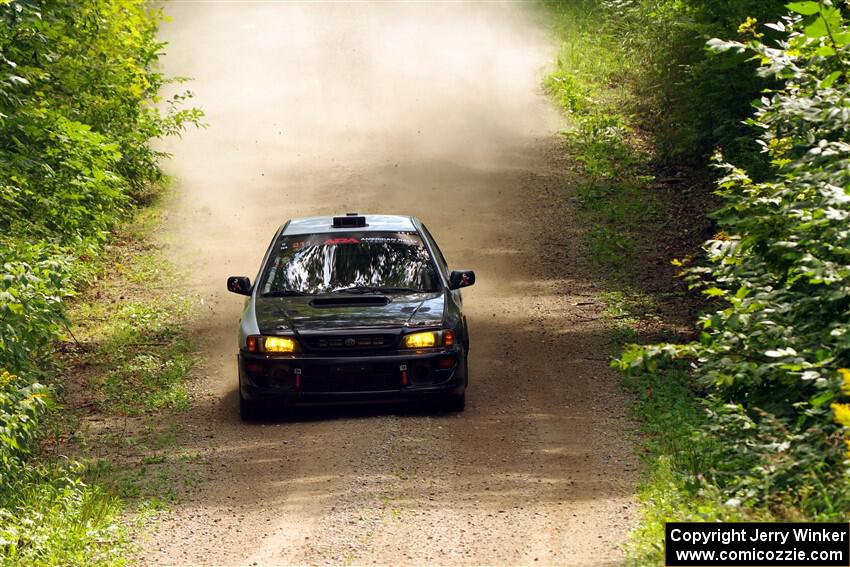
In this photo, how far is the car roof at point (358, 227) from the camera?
12234 mm

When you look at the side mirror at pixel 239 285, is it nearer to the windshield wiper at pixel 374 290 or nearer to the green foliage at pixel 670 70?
the windshield wiper at pixel 374 290

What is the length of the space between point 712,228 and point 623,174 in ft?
14.3

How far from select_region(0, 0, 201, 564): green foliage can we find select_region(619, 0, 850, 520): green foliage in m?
4.15

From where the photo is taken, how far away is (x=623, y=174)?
23.8 metres

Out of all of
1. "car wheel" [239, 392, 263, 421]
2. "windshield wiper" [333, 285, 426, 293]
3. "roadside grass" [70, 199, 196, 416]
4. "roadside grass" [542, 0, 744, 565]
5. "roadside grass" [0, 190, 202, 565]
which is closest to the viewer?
"roadside grass" [542, 0, 744, 565]

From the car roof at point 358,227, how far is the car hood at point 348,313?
1.23 meters

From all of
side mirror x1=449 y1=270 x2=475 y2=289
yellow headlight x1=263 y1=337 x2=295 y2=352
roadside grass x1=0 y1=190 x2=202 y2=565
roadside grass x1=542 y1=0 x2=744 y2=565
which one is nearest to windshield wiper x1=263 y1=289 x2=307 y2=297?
yellow headlight x1=263 y1=337 x2=295 y2=352

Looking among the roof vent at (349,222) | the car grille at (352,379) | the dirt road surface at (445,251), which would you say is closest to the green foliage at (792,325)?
the dirt road surface at (445,251)

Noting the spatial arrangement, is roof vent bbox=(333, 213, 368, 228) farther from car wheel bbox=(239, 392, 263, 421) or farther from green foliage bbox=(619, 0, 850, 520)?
green foliage bbox=(619, 0, 850, 520)

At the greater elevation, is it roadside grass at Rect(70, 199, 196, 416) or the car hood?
the car hood

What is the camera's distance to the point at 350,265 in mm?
11734

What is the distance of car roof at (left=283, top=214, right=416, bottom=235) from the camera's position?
482 inches

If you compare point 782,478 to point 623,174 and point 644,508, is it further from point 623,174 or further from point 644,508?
point 623,174

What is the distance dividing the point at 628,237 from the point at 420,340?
35.2 ft
